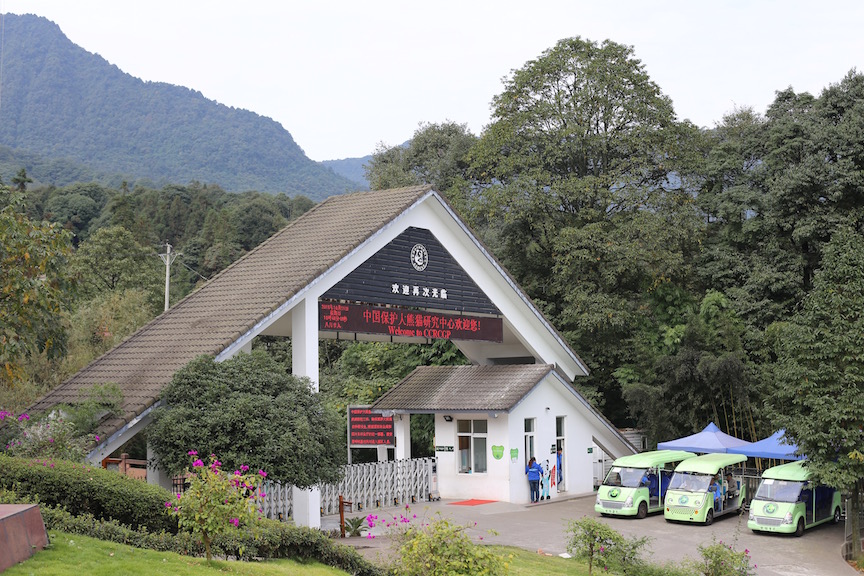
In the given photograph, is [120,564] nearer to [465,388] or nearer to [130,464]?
[130,464]

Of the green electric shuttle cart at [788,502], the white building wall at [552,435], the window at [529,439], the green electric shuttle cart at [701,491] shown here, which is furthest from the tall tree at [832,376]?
the window at [529,439]

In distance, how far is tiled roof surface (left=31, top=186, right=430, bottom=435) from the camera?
738 inches

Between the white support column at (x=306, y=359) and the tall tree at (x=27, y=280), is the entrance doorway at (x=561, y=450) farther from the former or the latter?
the tall tree at (x=27, y=280)

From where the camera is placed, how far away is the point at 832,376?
19.6m

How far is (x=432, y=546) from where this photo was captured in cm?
1016

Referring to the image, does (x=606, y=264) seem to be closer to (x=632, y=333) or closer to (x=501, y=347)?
(x=632, y=333)

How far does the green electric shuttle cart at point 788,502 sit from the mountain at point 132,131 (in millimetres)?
96786

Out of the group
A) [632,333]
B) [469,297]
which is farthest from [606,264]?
[469,297]

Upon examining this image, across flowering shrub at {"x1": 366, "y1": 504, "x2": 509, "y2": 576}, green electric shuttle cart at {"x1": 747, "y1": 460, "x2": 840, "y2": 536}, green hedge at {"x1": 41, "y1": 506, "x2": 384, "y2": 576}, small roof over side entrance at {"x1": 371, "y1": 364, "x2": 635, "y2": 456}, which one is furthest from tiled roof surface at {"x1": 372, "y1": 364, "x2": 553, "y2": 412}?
flowering shrub at {"x1": 366, "y1": 504, "x2": 509, "y2": 576}

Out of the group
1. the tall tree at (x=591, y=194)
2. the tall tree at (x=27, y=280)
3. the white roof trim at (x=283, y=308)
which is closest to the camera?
the tall tree at (x=27, y=280)

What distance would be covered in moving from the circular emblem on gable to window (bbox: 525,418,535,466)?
18.1ft

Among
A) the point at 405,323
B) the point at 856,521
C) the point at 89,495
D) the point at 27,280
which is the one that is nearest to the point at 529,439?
the point at 405,323

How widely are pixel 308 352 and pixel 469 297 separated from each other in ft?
20.7

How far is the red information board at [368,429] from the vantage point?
26.0 m
